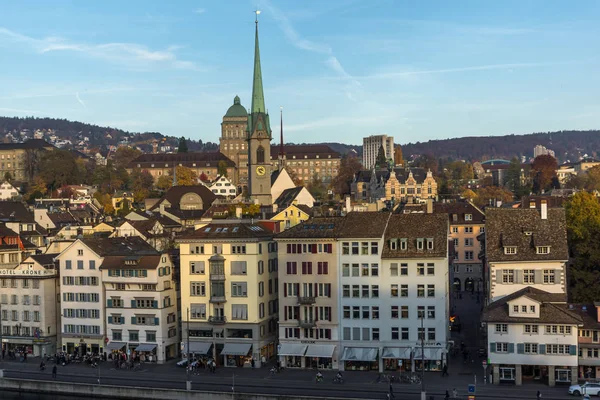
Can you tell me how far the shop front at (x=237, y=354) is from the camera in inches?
3059

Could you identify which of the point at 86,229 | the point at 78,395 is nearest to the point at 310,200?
the point at 86,229

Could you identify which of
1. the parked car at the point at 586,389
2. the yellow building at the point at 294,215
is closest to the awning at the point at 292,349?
the parked car at the point at 586,389

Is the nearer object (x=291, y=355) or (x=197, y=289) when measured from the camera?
(x=291, y=355)

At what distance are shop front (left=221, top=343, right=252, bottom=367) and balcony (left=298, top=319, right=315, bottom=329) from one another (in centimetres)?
511

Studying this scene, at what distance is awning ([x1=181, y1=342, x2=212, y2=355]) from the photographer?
258 ft

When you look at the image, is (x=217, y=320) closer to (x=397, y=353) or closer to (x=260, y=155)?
(x=397, y=353)

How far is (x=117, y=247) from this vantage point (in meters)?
88.2

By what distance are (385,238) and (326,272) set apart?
5.63 metres

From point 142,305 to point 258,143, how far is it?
9026cm

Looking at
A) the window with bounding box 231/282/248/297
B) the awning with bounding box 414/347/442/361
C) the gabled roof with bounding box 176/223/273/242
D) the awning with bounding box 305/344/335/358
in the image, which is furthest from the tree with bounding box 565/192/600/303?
the window with bounding box 231/282/248/297

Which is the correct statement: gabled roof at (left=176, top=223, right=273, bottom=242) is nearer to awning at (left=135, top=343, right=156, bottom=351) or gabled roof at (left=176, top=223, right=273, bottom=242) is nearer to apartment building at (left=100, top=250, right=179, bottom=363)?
apartment building at (left=100, top=250, right=179, bottom=363)

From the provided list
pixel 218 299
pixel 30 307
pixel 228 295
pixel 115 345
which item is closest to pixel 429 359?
pixel 228 295

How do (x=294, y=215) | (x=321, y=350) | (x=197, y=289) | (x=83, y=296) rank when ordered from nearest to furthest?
(x=321, y=350)
(x=197, y=289)
(x=83, y=296)
(x=294, y=215)

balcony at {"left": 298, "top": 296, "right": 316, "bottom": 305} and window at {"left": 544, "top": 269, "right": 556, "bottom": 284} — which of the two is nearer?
window at {"left": 544, "top": 269, "right": 556, "bottom": 284}
